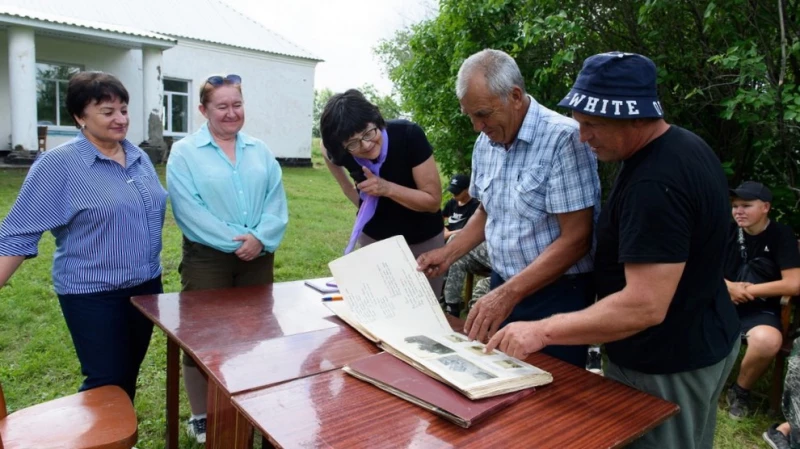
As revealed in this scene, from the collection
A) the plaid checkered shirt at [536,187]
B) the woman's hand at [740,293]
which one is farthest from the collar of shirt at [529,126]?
the woman's hand at [740,293]

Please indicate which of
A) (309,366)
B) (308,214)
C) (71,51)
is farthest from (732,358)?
(71,51)

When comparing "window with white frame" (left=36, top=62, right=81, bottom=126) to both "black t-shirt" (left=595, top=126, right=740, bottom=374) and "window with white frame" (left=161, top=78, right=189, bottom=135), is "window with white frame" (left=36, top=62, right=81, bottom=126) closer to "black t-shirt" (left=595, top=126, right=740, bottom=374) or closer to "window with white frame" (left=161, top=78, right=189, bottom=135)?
"window with white frame" (left=161, top=78, right=189, bottom=135)

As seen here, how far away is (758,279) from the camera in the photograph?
3.51 meters

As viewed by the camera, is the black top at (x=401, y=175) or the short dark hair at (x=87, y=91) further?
the black top at (x=401, y=175)

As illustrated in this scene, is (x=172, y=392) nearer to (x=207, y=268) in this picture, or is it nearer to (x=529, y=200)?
(x=207, y=268)

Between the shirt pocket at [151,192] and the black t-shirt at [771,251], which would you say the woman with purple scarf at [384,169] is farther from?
the black t-shirt at [771,251]

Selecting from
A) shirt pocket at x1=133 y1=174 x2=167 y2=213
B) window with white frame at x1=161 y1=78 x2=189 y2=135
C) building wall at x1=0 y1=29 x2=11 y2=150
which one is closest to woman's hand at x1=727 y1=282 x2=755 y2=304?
shirt pocket at x1=133 y1=174 x2=167 y2=213

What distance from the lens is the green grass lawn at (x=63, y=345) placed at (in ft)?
10.3

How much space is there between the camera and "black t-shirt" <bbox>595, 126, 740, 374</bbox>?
1.35m

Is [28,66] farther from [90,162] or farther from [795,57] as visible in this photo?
[795,57]

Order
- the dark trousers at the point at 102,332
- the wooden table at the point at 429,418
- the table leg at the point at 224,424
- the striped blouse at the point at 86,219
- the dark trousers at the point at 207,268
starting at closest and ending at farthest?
the wooden table at the point at 429,418 → the table leg at the point at 224,424 → the striped blouse at the point at 86,219 → the dark trousers at the point at 102,332 → the dark trousers at the point at 207,268

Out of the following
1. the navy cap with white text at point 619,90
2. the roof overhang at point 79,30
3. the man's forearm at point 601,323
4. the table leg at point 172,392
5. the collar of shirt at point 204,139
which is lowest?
the table leg at point 172,392

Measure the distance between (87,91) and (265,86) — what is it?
1429 centimetres

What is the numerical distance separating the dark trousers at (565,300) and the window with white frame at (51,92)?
13.4 m
